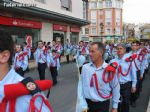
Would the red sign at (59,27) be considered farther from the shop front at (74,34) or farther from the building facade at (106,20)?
the building facade at (106,20)

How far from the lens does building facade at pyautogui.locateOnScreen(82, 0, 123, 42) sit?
97062mm

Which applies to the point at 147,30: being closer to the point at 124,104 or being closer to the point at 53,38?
the point at 53,38

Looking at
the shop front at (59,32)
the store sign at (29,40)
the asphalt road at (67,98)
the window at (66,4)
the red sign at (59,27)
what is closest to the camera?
the asphalt road at (67,98)

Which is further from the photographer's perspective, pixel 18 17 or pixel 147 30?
pixel 147 30

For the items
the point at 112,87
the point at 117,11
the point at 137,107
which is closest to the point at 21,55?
the point at 137,107

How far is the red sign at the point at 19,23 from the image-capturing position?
2138 centimetres

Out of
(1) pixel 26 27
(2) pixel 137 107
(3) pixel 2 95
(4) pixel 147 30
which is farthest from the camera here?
(4) pixel 147 30

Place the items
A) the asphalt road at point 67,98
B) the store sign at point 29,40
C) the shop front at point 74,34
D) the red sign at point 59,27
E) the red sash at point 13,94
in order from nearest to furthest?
the red sash at point 13,94
the asphalt road at point 67,98
the store sign at point 29,40
the red sign at point 59,27
the shop front at point 74,34

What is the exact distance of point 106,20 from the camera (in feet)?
325

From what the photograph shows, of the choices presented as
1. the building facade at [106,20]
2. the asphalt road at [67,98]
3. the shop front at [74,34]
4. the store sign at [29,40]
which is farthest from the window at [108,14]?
the asphalt road at [67,98]

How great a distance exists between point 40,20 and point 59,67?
420 inches

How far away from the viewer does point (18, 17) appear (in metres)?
23.3

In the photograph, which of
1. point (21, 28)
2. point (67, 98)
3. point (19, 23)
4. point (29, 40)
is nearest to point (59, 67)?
point (67, 98)

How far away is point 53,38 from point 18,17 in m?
7.44
